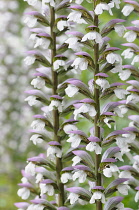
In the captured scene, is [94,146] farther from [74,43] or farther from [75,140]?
[74,43]

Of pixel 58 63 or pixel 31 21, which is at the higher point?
pixel 31 21

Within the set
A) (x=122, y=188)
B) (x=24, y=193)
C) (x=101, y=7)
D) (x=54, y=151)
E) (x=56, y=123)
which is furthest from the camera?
(x=24, y=193)

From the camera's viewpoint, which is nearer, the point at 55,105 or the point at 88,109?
the point at 88,109

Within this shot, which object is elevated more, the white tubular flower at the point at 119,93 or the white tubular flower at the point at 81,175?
the white tubular flower at the point at 119,93

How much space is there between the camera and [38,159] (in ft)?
5.95

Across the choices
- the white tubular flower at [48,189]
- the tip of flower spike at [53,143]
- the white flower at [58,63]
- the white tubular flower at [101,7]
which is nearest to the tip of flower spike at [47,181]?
the white tubular flower at [48,189]

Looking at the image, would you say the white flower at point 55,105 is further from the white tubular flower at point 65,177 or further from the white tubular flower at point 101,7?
the white tubular flower at point 101,7

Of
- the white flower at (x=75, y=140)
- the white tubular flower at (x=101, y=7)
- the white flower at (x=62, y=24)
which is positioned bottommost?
the white flower at (x=75, y=140)

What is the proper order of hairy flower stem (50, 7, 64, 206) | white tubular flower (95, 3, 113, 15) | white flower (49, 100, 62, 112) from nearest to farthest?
white tubular flower (95, 3, 113, 15) → white flower (49, 100, 62, 112) → hairy flower stem (50, 7, 64, 206)

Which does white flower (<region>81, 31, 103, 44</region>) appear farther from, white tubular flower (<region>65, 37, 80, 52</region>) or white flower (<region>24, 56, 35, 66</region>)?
white flower (<region>24, 56, 35, 66</region>)

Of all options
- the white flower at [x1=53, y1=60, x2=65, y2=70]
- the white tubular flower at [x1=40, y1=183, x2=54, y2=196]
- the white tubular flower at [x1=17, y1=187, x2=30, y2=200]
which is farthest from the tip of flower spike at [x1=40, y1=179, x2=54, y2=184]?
the white flower at [x1=53, y1=60, x2=65, y2=70]

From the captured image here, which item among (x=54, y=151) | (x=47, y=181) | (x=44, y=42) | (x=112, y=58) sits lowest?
(x=47, y=181)

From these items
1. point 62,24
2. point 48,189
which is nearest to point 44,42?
point 62,24

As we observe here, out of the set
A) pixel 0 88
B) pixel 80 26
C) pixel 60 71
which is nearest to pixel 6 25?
pixel 0 88
